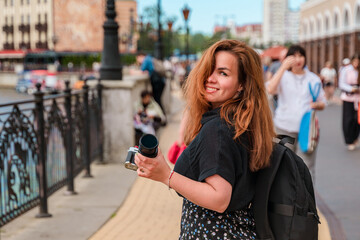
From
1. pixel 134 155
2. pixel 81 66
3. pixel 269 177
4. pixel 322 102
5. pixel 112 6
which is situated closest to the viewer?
pixel 134 155

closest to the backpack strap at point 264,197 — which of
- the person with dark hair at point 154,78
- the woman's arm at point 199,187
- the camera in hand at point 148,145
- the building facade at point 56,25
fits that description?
the woman's arm at point 199,187

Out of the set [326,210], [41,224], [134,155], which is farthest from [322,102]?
[134,155]

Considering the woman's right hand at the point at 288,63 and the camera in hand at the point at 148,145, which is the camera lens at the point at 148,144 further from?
the woman's right hand at the point at 288,63

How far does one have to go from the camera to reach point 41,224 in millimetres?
5633

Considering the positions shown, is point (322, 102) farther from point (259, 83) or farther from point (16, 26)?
point (16, 26)

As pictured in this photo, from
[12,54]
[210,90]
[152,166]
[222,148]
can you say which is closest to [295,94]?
[210,90]

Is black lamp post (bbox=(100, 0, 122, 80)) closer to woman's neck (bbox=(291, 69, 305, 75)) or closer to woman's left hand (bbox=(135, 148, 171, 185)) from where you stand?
woman's neck (bbox=(291, 69, 305, 75))

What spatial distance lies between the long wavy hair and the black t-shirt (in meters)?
0.04

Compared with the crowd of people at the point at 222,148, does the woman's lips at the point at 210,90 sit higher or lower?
higher

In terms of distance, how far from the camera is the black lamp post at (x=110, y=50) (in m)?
9.76

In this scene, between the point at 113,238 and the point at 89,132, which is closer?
the point at 113,238

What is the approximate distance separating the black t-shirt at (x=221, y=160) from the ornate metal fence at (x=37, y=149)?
3174 millimetres

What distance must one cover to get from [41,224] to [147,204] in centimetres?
137

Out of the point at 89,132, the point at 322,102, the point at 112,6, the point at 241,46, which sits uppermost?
the point at 112,6
